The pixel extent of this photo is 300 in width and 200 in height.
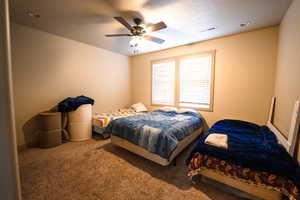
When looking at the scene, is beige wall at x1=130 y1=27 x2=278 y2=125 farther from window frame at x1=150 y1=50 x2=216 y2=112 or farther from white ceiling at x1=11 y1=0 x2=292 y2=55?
white ceiling at x1=11 y1=0 x2=292 y2=55

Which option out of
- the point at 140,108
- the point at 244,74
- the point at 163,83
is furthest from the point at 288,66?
the point at 140,108

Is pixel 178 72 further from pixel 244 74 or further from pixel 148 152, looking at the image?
pixel 148 152

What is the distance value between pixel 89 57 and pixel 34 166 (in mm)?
2845

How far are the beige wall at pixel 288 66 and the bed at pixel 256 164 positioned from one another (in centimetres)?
24

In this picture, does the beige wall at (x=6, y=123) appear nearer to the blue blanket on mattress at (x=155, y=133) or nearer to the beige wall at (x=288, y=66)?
the blue blanket on mattress at (x=155, y=133)

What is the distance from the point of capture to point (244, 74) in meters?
2.78

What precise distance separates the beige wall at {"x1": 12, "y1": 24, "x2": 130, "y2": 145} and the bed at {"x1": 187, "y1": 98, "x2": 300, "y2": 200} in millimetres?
3343

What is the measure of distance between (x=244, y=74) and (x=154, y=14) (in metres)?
2.37

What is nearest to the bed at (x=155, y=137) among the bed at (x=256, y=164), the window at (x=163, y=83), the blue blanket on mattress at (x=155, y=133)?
the blue blanket on mattress at (x=155, y=133)

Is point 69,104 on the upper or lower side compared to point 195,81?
lower

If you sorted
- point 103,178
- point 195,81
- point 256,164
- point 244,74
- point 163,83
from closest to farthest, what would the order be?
point 256,164 → point 103,178 → point 244,74 → point 195,81 → point 163,83

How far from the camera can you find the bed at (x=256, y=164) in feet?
4.29

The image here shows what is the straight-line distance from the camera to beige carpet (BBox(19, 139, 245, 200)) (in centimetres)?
156

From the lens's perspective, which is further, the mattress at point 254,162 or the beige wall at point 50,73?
the beige wall at point 50,73
